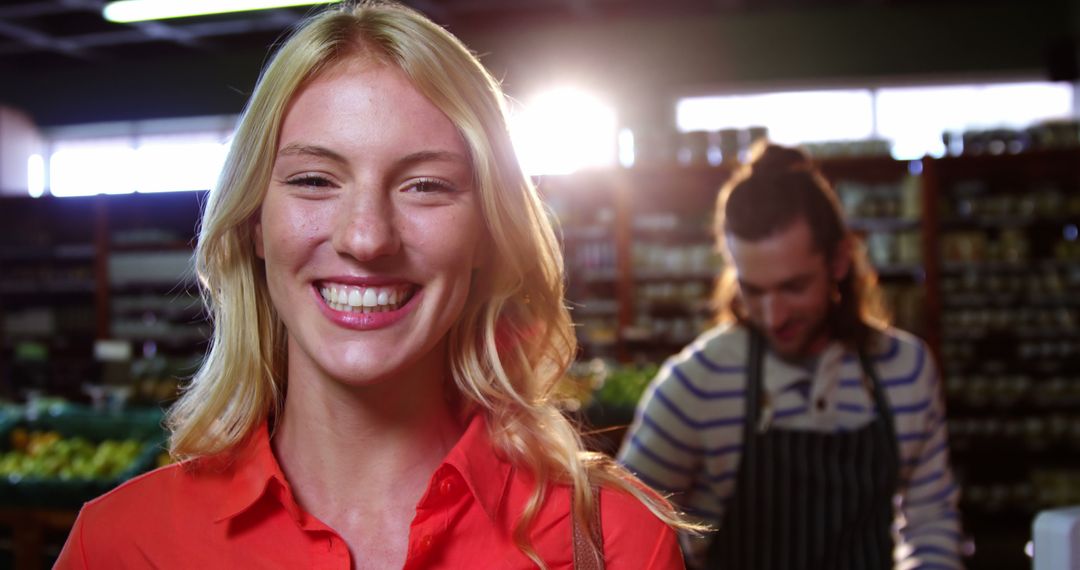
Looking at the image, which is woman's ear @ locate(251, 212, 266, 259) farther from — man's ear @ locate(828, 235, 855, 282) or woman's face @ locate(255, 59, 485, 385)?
man's ear @ locate(828, 235, 855, 282)

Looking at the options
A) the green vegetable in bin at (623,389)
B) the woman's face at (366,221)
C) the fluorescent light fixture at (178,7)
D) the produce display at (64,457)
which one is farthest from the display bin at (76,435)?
the fluorescent light fixture at (178,7)

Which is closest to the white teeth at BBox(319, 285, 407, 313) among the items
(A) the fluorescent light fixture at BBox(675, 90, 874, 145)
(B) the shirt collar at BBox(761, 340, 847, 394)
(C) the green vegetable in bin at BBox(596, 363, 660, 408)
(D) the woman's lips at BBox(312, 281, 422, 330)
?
(D) the woman's lips at BBox(312, 281, 422, 330)

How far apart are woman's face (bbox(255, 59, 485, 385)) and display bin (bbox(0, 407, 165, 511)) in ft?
8.70

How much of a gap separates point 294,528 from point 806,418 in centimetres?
147

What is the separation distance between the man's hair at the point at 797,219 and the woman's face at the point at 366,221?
1209 millimetres

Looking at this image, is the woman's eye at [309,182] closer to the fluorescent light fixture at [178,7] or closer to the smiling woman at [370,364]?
the smiling woman at [370,364]

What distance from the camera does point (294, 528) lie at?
1.19 meters

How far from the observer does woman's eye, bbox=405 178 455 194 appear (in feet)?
3.76

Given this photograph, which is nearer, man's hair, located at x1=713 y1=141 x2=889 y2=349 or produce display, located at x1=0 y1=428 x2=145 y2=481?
man's hair, located at x1=713 y1=141 x2=889 y2=349

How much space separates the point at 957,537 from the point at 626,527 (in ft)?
4.63

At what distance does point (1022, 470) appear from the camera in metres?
7.01

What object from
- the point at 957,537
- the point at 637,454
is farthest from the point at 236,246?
the point at 957,537

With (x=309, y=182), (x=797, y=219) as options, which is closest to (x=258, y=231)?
(x=309, y=182)

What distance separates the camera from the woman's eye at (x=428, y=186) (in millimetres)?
1146
